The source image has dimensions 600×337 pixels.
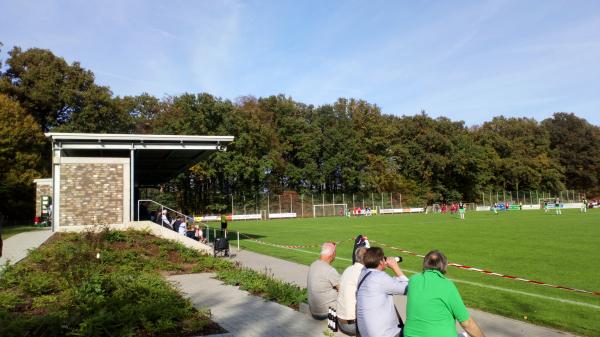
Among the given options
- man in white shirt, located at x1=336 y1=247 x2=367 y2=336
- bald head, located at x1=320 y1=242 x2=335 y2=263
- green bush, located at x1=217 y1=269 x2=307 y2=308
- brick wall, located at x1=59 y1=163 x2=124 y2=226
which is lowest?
green bush, located at x1=217 y1=269 x2=307 y2=308

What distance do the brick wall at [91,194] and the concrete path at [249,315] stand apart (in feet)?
33.1

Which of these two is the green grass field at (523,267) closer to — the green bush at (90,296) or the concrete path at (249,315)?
the concrete path at (249,315)

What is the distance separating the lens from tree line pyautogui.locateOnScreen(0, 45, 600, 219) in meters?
51.6

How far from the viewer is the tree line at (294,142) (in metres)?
51.6

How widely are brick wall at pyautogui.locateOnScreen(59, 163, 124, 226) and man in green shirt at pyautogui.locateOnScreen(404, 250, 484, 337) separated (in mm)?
17770

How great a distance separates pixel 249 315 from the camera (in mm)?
8219

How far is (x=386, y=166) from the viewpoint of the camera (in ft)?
255

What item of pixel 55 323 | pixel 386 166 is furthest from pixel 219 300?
pixel 386 166

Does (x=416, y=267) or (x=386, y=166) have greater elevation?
(x=386, y=166)

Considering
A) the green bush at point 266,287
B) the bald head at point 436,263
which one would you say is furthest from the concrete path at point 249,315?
the bald head at point 436,263

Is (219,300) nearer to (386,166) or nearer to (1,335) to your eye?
(1,335)

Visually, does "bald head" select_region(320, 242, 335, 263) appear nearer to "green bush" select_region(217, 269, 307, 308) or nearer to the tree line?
"green bush" select_region(217, 269, 307, 308)

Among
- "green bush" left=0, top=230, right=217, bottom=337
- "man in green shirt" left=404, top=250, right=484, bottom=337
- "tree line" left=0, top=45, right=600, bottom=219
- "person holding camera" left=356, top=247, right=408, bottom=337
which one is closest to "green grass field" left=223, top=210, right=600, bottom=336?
"person holding camera" left=356, top=247, right=408, bottom=337

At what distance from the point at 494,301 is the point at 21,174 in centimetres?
4568
